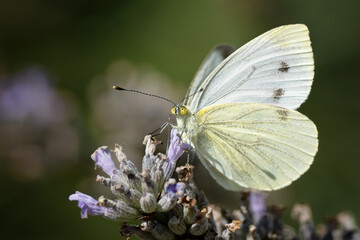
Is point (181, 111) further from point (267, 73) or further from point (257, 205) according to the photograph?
point (257, 205)

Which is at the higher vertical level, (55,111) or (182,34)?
(182,34)

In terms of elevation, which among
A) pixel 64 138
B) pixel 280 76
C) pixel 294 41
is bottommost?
pixel 64 138

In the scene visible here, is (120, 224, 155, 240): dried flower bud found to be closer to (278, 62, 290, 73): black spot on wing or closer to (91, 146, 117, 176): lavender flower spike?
(91, 146, 117, 176): lavender flower spike

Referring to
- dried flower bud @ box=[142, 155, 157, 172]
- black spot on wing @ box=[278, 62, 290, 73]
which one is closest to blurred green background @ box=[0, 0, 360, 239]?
black spot on wing @ box=[278, 62, 290, 73]

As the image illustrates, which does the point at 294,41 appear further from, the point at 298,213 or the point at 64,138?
the point at 64,138

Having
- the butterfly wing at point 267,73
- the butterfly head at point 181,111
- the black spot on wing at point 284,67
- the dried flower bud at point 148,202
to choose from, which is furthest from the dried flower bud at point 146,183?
the black spot on wing at point 284,67

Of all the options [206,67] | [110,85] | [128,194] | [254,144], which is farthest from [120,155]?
[110,85]

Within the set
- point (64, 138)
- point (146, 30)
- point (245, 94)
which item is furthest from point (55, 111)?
point (245, 94)
